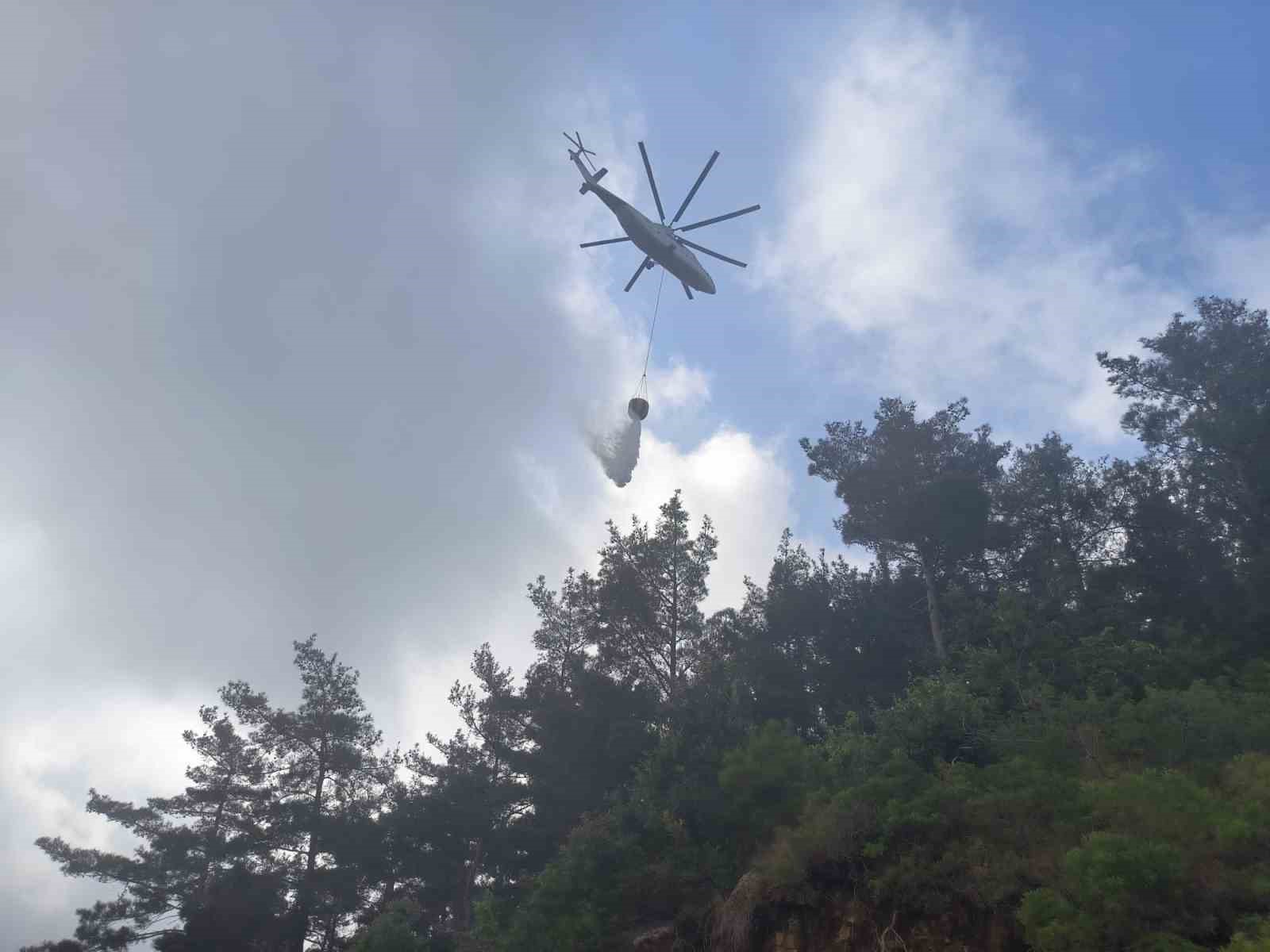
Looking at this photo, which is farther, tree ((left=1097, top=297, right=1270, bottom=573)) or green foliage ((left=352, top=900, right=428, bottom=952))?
tree ((left=1097, top=297, right=1270, bottom=573))

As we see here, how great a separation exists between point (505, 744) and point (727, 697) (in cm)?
1020

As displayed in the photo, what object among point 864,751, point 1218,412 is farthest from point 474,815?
point 1218,412

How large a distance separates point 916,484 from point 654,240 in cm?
1522

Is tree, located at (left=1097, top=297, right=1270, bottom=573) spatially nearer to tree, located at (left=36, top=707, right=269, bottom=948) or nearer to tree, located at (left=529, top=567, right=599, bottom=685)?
tree, located at (left=529, top=567, right=599, bottom=685)

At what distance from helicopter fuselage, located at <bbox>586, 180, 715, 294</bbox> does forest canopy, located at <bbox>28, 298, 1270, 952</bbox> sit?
11.4 m

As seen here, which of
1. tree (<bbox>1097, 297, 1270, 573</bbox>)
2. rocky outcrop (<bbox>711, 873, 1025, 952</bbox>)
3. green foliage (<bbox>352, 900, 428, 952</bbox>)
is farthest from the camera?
tree (<bbox>1097, 297, 1270, 573</bbox>)

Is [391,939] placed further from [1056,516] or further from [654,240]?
[1056,516]

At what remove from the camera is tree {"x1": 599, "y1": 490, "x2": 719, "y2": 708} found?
33188 mm

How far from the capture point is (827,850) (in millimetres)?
16219

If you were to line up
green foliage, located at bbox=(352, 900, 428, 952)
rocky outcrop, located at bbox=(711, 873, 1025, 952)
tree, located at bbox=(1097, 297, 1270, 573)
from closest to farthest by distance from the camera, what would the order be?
rocky outcrop, located at bbox=(711, 873, 1025, 952), green foliage, located at bbox=(352, 900, 428, 952), tree, located at bbox=(1097, 297, 1270, 573)

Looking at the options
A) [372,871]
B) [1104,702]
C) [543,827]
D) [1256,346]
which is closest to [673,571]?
[543,827]

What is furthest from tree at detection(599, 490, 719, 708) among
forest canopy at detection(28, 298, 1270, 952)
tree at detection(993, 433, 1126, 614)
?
tree at detection(993, 433, 1126, 614)

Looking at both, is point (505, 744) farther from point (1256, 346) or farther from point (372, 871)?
point (1256, 346)

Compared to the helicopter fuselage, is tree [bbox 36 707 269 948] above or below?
below
